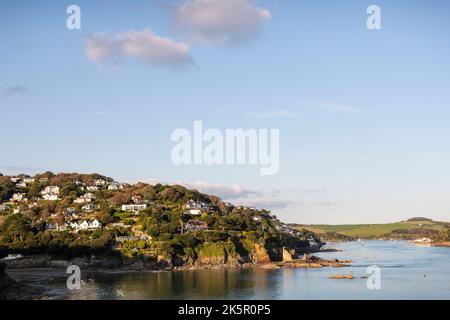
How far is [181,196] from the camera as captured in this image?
12756 centimetres

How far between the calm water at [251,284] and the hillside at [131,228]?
8.14 metres

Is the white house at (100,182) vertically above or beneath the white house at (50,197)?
above

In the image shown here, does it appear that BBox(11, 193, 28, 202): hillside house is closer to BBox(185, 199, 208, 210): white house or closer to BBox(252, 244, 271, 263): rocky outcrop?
BBox(185, 199, 208, 210): white house

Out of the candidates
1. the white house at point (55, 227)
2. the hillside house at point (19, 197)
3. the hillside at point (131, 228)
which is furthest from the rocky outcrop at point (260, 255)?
the hillside house at point (19, 197)

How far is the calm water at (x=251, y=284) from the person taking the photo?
55.1 metres

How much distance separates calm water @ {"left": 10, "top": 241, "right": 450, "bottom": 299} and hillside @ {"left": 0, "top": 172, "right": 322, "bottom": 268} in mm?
8143

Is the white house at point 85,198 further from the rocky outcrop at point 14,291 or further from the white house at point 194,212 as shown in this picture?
the rocky outcrop at point 14,291

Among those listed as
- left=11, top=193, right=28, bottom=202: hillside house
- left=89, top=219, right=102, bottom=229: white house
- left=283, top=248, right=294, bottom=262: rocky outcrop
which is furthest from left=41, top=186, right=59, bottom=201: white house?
left=283, top=248, right=294, bottom=262: rocky outcrop

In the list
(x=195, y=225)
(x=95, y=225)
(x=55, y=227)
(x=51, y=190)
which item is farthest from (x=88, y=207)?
(x=195, y=225)

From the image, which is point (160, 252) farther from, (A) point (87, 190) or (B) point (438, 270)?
(A) point (87, 190)

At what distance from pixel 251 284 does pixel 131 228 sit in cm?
3874

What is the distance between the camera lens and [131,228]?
96.9 meters
